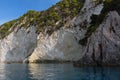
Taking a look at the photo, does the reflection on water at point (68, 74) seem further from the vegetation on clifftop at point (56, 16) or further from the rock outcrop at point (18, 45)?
the rock outcrop at point (18, 45)

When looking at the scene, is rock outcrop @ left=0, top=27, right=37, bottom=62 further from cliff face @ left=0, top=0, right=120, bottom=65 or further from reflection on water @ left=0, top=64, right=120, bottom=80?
reflection on water @ left=0, top=64, right=120, bottom=80

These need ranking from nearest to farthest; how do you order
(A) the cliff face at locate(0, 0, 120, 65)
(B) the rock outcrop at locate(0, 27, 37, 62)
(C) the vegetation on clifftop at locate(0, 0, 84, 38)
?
(A) the cliff face at locate(0, 0, 120, 65) → (C) the vegetation on clifftop at locate(0, 0, 84, 38) → (B) the rock outcrop at locate(0, 27, 37, 62)

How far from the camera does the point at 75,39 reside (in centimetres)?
10619

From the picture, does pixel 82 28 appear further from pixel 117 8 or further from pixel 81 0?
pixel 117 8

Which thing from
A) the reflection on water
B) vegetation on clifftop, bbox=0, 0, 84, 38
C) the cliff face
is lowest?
the reflection on water

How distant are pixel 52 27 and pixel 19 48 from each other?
22.1 meters

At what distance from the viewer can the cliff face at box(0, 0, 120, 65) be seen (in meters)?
68.9

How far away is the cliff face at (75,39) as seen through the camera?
68.9 m

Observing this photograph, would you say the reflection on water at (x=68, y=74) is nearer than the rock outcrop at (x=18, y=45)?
Yes

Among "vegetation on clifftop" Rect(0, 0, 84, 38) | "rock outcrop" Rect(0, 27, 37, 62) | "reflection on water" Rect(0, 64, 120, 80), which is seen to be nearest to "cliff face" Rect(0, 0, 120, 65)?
"rock outcrop" Rect(0, 27, 37, 62)

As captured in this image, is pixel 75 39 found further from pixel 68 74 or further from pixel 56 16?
pixel 68 74

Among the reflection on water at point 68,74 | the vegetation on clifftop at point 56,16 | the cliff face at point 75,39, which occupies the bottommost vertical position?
the reflection on water at point 68,74

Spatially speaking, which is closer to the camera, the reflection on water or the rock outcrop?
the reflection on water

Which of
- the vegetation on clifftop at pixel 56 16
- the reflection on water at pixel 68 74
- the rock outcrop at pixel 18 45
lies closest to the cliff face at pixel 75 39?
the rock outcrop at pixel 18 45
